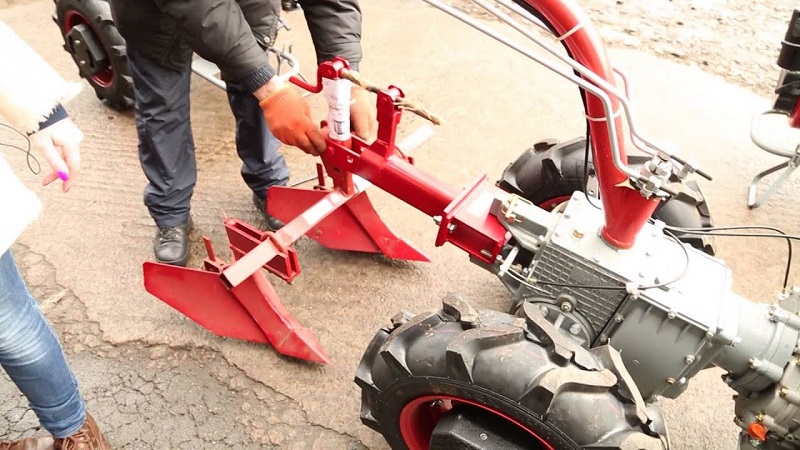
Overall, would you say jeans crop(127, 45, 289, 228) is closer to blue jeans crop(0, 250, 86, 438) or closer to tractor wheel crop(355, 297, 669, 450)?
blue jeans crop(0, 250, 86, 438)

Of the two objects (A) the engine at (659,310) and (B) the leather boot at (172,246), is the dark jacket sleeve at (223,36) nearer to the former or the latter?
(A) the engine at (659,310)

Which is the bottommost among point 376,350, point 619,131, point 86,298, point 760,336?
point 86,298

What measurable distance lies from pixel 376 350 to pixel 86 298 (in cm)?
134

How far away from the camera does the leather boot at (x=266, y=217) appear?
8.26ft

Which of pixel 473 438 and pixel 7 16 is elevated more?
pixel 473 438

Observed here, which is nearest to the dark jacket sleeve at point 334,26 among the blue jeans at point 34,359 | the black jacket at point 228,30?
the black jacket at point 228,30

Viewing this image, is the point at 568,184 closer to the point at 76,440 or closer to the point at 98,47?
the point at 76,440

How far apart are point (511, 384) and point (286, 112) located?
96 cm

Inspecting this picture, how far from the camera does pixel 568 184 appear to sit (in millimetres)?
1934

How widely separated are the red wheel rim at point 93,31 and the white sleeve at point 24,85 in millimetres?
2002

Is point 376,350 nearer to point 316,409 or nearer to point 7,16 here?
point 316,409

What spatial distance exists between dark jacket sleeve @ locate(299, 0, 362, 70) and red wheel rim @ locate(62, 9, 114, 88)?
1582 millimetres

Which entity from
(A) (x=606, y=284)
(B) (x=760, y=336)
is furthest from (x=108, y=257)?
(B) (x=760, y=336)

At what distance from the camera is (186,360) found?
2064mm
